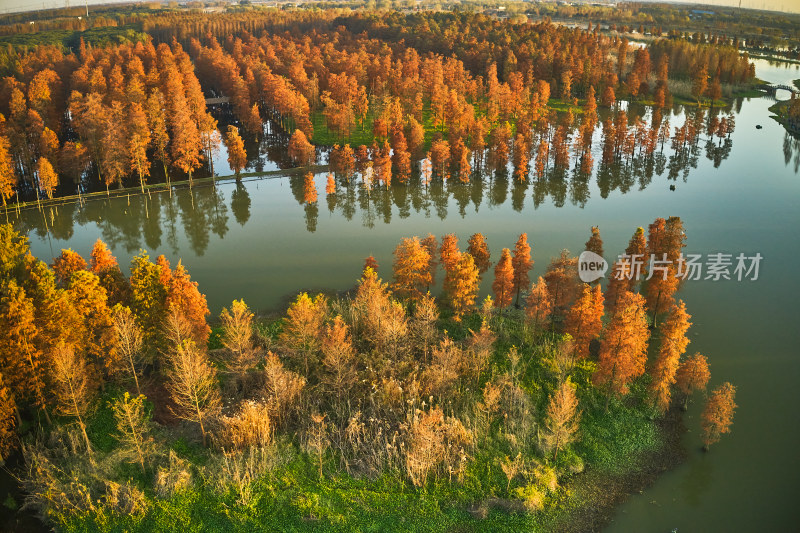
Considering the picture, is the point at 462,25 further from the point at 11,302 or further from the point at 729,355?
the point at 11,302

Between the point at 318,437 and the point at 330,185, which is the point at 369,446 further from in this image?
the point at 330,185

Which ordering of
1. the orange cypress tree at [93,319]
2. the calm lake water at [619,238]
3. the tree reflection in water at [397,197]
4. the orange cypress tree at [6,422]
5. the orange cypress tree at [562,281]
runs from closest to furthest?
the orange cypress tree at [6,422]
the calm lake water at [619,238]
the orange cypress tree at [93,319]
the orange cypress tree at [562,281]
the tree reflection in water at [397,197]

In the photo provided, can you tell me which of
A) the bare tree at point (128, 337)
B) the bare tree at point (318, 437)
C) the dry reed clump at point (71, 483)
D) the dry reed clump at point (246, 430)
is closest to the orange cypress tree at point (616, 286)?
the bare tree at point (318, 437)

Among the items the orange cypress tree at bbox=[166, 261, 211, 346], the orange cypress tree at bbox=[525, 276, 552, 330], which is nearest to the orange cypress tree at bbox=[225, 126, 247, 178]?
the orange cypress tree at bbox=[166, 261, 211, 346]

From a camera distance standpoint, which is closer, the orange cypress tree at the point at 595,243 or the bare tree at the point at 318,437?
the bare tree at the point at 318,437

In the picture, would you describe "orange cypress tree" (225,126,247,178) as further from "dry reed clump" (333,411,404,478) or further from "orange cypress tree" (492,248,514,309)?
"dry reed clump" (333,411,404,478)

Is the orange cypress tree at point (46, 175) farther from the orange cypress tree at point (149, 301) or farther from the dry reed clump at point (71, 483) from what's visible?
the dry reed clump at point (71, 483)
